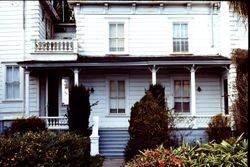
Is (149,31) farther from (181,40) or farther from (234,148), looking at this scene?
(234,148)

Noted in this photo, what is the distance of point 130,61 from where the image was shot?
21.5m

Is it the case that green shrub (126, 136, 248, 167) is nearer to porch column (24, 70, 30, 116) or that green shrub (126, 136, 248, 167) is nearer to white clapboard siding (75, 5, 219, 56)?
porch column (24, 70, 30, 116)

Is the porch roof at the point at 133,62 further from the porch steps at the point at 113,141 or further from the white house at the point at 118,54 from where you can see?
the porch steps at the point at 113,141

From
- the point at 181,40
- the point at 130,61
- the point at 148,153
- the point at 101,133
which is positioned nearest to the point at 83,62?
the point at 130,61

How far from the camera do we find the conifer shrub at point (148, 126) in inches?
587

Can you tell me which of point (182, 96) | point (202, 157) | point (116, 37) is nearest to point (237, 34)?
point (182, 96)

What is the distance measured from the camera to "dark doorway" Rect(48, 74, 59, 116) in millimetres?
23875

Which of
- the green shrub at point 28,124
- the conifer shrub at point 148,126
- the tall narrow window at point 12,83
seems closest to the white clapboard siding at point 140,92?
the tall narrow window at point 12,83

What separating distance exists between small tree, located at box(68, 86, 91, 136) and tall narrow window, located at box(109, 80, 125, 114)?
454cm

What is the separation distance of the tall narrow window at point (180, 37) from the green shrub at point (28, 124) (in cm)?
856

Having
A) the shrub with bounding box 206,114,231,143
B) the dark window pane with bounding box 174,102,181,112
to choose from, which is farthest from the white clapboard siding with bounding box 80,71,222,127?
the shrub with bounding box 206,114,231,143

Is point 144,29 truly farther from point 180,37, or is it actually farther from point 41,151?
point 41,151

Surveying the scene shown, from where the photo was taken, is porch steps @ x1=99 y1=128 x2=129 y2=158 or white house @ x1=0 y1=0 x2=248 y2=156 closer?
porch steps @ x1=99 y1=128 x2=129 y2=158

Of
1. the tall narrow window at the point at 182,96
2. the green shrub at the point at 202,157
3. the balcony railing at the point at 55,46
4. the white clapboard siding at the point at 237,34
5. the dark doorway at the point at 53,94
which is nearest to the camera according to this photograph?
the green shrub at the point at 202,157
